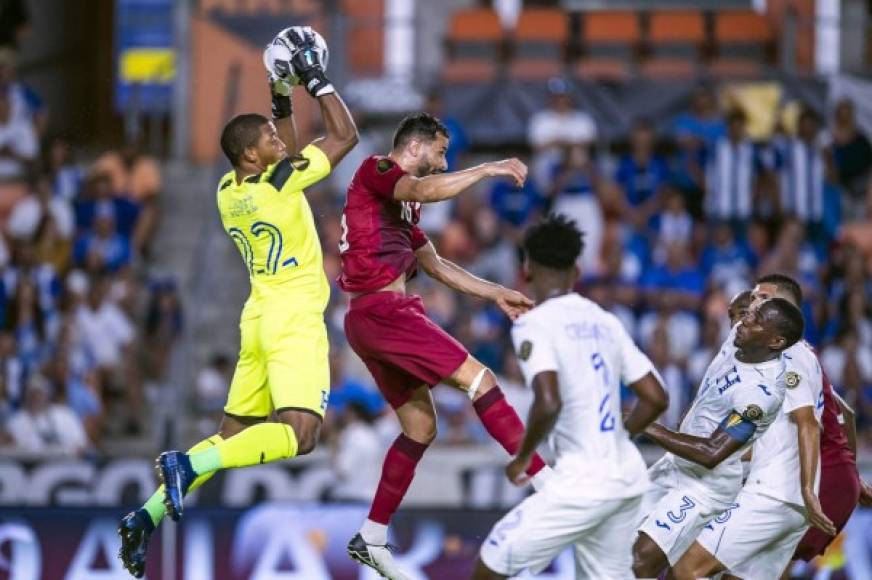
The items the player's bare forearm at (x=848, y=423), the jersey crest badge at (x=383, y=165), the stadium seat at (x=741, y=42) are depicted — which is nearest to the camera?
the jersey crest badge at (x=383, y=165)

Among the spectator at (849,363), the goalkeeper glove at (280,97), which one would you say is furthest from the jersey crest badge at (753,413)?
the spectator at (849,363)

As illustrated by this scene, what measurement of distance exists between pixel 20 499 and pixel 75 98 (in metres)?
8.49

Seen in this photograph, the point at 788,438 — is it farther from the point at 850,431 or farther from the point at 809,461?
the point at 850,431

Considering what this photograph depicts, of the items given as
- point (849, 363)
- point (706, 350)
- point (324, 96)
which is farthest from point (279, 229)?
point (849, 363)

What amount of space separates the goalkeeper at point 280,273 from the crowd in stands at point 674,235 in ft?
18.3

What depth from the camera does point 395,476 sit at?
9711mm

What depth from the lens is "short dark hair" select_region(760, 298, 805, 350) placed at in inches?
357

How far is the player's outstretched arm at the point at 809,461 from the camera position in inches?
360

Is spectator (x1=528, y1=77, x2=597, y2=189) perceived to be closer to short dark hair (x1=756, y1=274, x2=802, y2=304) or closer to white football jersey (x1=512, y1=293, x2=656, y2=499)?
short dark hair (x1=756, y1=274, x2=802, y2=304)

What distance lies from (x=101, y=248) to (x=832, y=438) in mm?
8983

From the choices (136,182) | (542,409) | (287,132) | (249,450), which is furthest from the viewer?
(136,182)

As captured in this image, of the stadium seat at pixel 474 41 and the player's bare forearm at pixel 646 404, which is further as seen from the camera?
the stadium seat at pixel 474 41

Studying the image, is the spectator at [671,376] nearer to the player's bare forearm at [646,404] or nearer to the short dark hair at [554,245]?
the player's bare forearm at [646,404]

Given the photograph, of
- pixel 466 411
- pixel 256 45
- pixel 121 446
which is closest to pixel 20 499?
pixel 121 446
